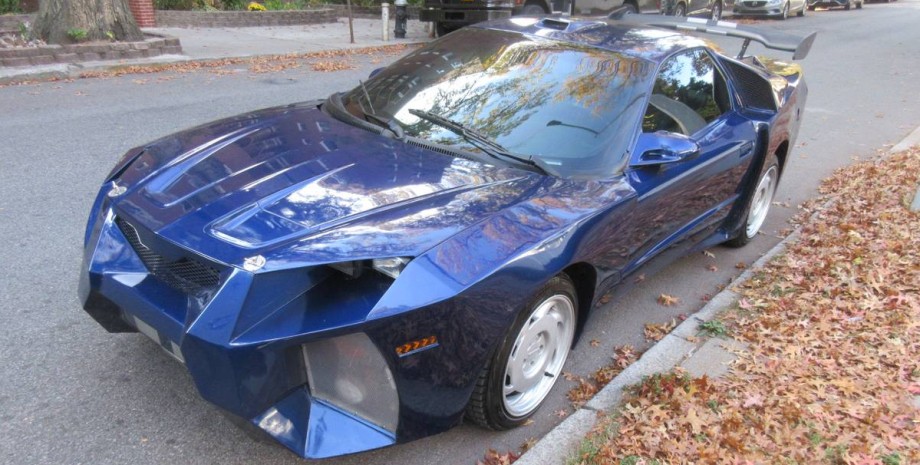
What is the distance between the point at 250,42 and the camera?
1320 cm

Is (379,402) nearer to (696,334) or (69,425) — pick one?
(69,425)

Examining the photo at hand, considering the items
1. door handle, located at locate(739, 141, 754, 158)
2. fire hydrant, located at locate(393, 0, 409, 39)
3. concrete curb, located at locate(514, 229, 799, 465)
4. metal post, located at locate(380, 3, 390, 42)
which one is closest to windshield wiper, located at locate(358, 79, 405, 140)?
concrete curb, located at locate(514, 229, 799, 465)

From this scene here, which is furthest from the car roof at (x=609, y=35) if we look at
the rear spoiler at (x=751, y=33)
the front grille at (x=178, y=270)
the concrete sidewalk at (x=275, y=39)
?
the concrete sidewalk at (x=275, y=39)

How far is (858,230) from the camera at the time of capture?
4922 millimetres

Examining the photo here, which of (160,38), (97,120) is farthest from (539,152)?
(160,38)

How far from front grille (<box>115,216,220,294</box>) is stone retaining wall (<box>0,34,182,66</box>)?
855 cm

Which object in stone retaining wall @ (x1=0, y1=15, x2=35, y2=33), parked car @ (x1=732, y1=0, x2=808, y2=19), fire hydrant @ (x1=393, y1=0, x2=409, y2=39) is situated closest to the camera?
stone retaining wall @ (x1=0, y1=15, x2=35, y2=33)

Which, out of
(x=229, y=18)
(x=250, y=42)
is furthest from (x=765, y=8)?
(x=250, y=42)

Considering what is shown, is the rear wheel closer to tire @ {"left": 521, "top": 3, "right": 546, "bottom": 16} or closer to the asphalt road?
tire @ {"left": 521, "top": 3, "right": 546, "bottom": 16}

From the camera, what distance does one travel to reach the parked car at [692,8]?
18812mm

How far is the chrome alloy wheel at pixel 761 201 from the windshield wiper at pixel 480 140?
98.5 inches

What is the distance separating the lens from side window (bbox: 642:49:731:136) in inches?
142

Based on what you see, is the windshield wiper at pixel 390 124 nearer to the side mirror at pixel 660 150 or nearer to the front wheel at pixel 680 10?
the side mirror at pixel 660 150

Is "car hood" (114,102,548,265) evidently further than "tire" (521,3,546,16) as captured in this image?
No
